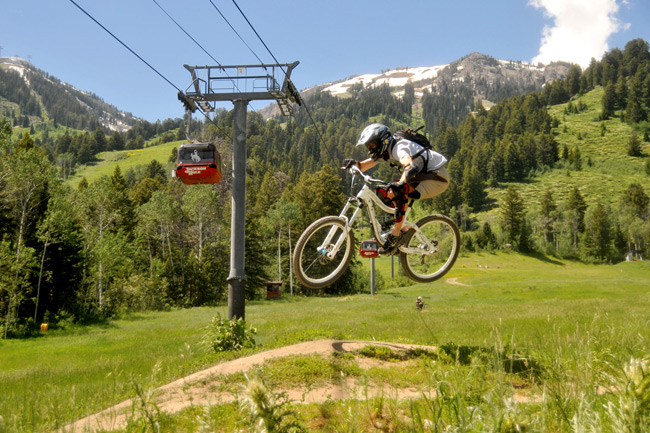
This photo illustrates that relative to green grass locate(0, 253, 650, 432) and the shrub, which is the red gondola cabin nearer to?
the shrub

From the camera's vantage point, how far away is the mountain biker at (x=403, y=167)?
804 centimetres

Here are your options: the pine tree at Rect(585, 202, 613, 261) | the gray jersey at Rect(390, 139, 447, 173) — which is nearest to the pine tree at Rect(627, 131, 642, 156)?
the pine tree at Rect(585, 202, 613, 261)

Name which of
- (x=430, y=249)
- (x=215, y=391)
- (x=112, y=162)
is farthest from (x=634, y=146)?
(x=112, y=162)

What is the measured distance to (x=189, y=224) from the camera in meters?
62.1

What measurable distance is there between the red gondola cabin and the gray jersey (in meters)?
7.98

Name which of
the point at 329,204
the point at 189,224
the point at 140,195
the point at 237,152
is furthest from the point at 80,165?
the point at 237,152

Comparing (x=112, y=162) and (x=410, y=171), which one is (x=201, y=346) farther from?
(x=112, y=162)

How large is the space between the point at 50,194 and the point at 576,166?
20137 cm

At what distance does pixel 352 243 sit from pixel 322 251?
2.94 ft

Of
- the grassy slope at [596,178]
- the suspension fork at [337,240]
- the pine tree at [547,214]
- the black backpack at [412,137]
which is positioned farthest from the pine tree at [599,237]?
the suspension fork at [337,240]

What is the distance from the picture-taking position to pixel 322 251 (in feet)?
25.6

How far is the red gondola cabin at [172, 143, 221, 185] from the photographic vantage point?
559 inches

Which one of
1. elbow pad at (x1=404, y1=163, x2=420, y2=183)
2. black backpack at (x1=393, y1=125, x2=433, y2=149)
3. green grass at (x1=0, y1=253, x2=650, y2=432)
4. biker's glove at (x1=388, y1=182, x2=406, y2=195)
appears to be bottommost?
green grass at (x1=0, y1=253, x2=650, y2=432)

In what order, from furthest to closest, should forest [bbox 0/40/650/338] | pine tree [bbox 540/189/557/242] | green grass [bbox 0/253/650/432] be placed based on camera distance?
1. pine tree [bbox 540/189/557/242]
2. forest [bbox 0/40/650/338]
3. green grass [bbox 0/253/650/432]
